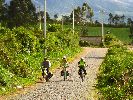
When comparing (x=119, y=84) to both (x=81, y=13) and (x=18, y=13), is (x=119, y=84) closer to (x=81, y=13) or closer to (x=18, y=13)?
(x=18, y=13)

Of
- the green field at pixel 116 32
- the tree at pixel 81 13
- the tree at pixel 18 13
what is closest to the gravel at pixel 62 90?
the tree at pixel 18 13

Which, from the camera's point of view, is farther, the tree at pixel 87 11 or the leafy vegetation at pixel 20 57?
the tree at pixel 87 11

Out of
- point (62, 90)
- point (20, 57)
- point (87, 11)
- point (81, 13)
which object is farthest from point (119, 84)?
point (87, 11)

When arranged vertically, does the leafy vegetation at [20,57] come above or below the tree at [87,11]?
below

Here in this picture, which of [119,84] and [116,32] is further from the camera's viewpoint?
[116,32]

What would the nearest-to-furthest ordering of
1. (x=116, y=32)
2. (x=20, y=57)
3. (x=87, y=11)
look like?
(x=20, y=57) < (x=116, y=32) < (x=87, y=11)

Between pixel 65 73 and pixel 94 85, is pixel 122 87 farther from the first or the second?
pixel 65 73

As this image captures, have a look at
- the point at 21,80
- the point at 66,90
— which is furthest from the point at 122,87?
the point at 21,80

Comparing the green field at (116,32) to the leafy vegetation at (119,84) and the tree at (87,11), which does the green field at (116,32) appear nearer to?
the tree at (87,11)

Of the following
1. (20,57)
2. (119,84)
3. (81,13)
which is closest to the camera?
(119,84)

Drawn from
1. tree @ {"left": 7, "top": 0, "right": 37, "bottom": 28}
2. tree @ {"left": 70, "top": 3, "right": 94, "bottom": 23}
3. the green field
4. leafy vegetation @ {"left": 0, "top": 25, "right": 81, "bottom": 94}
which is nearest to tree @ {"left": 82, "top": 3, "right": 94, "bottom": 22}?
tree @ {"left": 70, "top": 3, "right": 94, "bottom": 23}

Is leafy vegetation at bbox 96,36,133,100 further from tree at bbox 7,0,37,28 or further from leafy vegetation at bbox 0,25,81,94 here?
tree at bbox 7,0,37,28

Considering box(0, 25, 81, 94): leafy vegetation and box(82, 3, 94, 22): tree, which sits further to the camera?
box(82, 3, 94, 22): tree

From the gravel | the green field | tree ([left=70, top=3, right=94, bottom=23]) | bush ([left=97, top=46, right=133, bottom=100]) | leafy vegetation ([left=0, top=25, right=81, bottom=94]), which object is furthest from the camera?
tree ([left=70, top=3, right=94, bottom=23])
